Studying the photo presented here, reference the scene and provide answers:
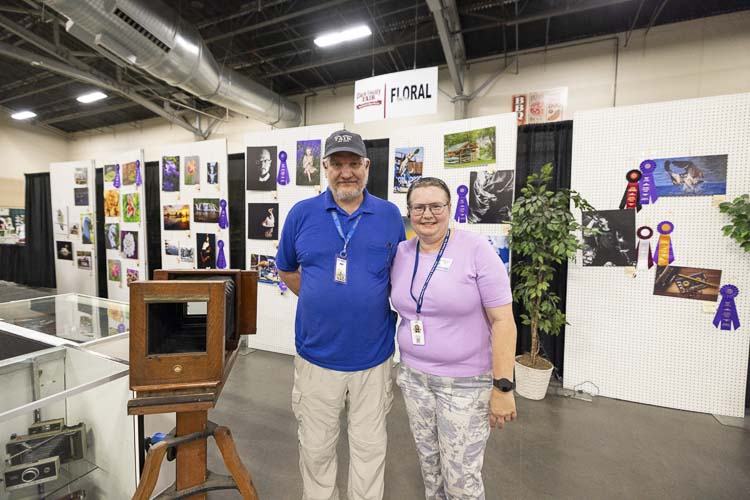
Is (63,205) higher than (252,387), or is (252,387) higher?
(63,205)

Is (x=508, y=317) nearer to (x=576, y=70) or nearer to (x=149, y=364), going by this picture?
(x=149, y=364)

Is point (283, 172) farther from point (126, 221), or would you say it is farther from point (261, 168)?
point (126, 221)

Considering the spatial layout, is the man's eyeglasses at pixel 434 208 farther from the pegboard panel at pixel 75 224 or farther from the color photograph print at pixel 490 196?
the pegboard panel at pixel 75 224

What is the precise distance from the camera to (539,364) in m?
2.93

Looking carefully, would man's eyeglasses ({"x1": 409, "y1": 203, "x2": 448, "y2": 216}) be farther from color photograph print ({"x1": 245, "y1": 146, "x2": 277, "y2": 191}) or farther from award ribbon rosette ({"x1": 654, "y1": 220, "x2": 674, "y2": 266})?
color photograph print ({"x1": 245, "y1": 146, "x2": 277, "y2": 191})

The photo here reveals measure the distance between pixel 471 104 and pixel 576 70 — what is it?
5.14 ft

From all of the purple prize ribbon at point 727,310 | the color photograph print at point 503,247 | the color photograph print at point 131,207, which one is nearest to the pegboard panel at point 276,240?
the color photograph print at point 503,247

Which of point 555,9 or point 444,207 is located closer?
point 444,207

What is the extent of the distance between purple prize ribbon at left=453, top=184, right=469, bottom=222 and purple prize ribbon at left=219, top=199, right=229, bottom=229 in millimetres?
2809

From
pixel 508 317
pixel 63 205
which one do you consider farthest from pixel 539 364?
pixel 63 205

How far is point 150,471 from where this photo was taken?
1.01 metres

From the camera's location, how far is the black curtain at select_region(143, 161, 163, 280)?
215 inches

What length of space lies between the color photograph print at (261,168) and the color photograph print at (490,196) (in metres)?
2.22

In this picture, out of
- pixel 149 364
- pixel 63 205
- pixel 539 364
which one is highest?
pixel 63 205
